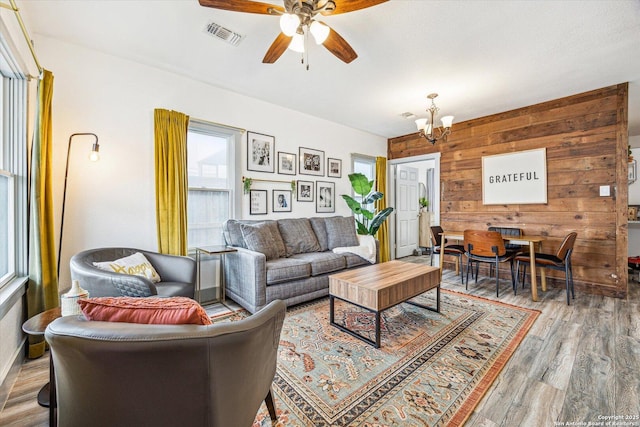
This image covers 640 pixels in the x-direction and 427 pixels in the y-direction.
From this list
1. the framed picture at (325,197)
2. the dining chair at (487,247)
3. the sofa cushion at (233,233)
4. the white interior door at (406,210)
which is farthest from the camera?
the white interior door at (406,210)

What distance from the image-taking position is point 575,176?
3633mm

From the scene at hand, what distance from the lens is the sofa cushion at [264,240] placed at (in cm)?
310

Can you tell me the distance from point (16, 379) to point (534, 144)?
19.8 feet

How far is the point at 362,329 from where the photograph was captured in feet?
8.09

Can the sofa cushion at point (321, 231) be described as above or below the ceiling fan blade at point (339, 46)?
below

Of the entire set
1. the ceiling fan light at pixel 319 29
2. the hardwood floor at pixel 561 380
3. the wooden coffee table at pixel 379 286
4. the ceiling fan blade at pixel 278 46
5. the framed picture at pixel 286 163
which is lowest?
the hardwood floor at pixel 561 380

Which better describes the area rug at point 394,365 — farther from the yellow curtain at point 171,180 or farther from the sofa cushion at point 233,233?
the yellow curtain at point 171,180

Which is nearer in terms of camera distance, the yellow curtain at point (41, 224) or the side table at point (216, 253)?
the yellow curtain at point (41, 224)

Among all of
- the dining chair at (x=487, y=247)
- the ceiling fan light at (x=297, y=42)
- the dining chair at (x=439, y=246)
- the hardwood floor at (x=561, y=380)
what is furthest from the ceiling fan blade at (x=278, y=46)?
the dining chair at (x=439, y=246)

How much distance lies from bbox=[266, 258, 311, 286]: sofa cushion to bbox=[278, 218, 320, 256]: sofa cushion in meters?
0.46

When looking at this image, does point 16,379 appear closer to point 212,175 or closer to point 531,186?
point 212,175

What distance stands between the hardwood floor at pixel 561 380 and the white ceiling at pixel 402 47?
2.64 meters

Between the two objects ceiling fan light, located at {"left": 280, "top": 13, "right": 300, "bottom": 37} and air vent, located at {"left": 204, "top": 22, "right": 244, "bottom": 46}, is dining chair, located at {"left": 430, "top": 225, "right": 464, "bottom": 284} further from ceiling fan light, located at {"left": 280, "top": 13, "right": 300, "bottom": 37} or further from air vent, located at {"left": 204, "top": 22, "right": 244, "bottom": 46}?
air vent, located at {"left": 204, "top": 22, "right": 244, "bottom": 46}

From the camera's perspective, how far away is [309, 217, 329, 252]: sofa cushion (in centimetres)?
401
